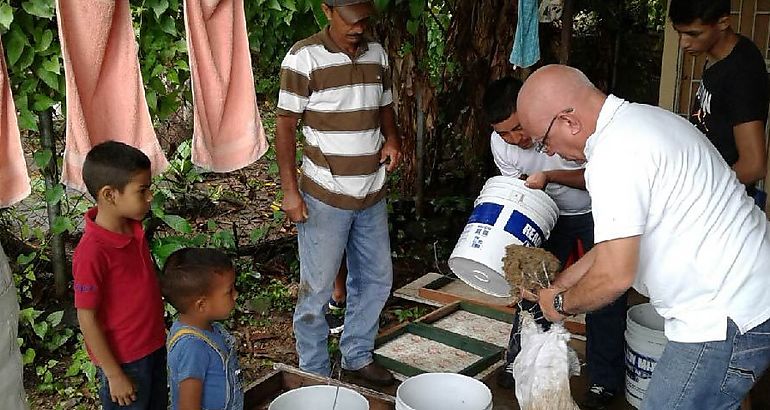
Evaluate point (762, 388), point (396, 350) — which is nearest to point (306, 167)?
point (396, 350)

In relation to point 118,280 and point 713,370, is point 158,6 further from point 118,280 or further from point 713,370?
point 713,370

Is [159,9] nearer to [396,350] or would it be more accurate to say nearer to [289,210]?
[289,210]

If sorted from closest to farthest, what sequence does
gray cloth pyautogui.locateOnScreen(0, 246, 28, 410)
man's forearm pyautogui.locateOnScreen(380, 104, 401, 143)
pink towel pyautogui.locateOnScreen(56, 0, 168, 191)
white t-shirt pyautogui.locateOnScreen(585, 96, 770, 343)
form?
gray cloth pyautogui.locateOnScreen(0, 246, 28, 410), white t-shirt pyautogui.locateOnScreen(585, 96, 770, 343), pink towel pyautogui.locateOnScreen(56, 0, 168, 191), man's forearm pyautogui.locateOnScreen(380, 104, 401, 143)

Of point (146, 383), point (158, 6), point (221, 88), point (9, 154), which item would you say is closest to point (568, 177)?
point (221, 88)

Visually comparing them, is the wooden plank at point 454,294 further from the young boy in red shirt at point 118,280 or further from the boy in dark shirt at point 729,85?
the young boy in red shirt at point 118,280

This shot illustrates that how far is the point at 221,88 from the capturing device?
259 cm

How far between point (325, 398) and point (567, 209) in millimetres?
1244

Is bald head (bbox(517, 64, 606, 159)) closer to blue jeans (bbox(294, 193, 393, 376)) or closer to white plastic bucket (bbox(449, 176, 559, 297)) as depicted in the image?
white plastic bucket (bbox(449, 176, 559, 297))

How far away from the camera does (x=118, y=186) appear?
220 centimetres

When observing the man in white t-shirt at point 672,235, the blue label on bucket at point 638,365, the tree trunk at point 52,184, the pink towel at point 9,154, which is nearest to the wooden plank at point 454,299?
the blue label on bucket at point 638,365

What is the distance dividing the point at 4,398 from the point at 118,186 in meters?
0.88

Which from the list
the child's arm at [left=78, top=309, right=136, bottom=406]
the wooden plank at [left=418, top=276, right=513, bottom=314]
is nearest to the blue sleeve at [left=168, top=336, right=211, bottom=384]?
the child's arm at [left=78, top=309, right=136, bottom=406]

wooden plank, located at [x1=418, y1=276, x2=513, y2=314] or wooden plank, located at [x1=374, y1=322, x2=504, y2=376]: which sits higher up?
wooden plank, located at [x1=374, y1=322, x2=504, y2=376]

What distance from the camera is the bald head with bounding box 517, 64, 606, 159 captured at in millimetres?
1833
